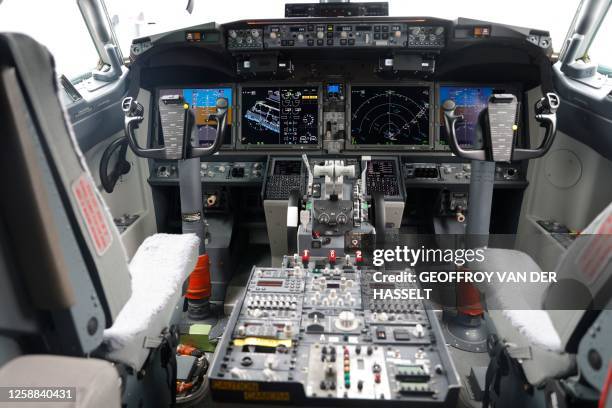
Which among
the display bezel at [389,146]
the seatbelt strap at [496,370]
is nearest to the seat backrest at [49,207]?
the seatbelt strap at [496,370]

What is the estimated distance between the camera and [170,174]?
3.72 m

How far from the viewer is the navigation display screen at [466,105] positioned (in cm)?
362

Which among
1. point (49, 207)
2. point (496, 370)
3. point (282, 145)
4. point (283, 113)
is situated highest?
point (49, 207)

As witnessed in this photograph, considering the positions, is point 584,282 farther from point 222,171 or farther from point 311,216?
point 222,171

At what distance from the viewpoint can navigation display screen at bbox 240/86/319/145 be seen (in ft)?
12.3

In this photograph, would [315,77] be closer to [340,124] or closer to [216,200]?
[340,124]

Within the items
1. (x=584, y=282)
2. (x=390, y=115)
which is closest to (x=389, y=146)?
(x=390, y=115)

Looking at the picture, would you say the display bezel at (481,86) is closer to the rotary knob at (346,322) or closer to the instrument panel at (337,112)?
the instrument panel at (337,112)

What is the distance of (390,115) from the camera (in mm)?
3697

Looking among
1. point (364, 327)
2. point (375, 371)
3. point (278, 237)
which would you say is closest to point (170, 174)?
point (278, 237)

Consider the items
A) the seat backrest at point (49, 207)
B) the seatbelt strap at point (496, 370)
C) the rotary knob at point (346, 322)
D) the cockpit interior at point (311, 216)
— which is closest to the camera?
the seat backrest at point (49, 207)

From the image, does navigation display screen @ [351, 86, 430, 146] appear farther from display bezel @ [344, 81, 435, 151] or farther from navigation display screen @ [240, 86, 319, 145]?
navigation display screen @ [240, 86, 319, 145]

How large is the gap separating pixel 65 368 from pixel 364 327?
116 cm

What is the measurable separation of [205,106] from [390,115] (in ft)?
4.68
